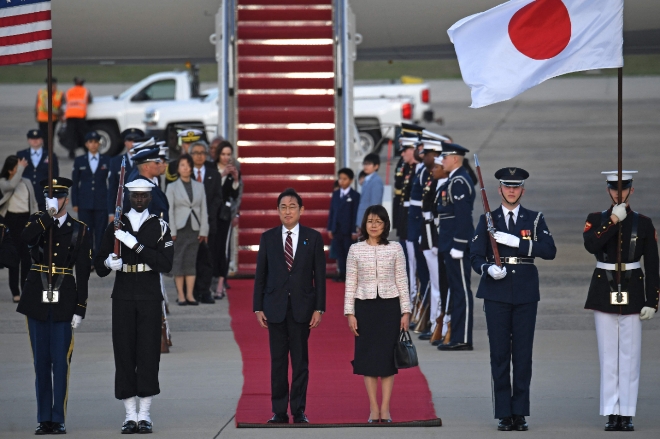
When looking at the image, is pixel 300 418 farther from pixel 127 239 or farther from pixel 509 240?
pixel 509 240

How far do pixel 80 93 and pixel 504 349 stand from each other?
19214mm

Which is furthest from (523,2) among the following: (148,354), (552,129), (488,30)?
(552,129)

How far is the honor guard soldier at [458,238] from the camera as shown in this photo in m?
10.6

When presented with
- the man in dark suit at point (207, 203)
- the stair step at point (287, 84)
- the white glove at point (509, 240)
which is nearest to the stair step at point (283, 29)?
the stair step at point (287, 84)

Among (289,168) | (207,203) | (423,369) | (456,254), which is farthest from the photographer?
(289,168)

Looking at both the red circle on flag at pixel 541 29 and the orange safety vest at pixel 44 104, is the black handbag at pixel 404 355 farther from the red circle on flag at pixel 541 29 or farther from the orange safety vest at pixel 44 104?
the orange safety vest at pixel 44 104

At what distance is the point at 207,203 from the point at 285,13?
5.84m

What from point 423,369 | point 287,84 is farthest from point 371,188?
point 423,369

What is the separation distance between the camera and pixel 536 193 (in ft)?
78.3

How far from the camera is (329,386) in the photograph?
9.14 metres

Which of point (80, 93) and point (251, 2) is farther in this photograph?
point (80, 93)

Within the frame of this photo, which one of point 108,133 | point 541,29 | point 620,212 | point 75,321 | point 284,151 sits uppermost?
point 108,133

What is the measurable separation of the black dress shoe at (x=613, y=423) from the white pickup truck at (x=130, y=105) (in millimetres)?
19290

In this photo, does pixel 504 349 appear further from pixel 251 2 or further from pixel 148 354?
pixel 251 2
